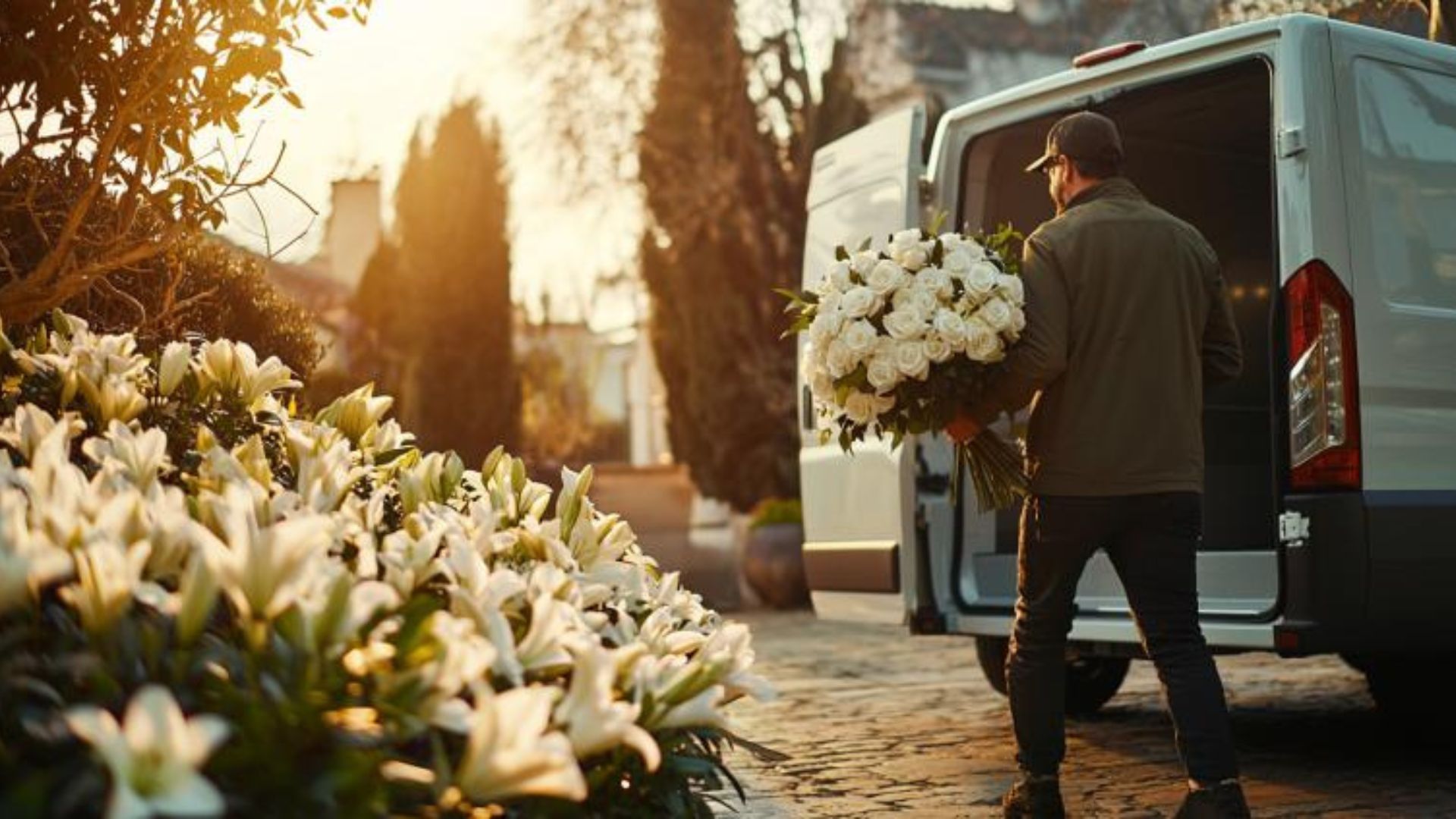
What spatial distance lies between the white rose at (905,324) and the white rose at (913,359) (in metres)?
0.03

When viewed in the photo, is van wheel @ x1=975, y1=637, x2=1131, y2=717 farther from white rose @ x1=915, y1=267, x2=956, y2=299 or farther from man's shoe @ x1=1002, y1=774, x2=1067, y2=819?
white rose @ x1=915, y1=267, x2=956, y2=299

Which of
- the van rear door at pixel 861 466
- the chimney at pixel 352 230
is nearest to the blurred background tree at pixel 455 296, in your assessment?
the chimney at pixel 352 230

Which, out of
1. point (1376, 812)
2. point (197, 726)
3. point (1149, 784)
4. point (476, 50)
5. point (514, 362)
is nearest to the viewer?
point (197, 726)

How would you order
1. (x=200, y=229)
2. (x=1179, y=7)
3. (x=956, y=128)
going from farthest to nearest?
(x=1179, y=7), (x=956, y=128), (x=200, y=229)

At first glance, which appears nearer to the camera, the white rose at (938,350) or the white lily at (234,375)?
the white lily at (234,375)

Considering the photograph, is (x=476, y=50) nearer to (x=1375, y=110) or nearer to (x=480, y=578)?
(x=1375, y=110)

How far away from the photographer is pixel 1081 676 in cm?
744

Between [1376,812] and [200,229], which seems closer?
[200,229]

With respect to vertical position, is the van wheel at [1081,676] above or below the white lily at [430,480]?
below

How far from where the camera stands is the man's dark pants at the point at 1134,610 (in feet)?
14.7

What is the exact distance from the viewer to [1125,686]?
28.0 ft

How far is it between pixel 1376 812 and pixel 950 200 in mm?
2701

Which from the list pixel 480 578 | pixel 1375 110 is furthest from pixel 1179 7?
pixel 480 578

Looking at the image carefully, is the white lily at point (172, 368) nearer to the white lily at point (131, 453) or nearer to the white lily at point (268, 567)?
the white lily at point (131, 453)
